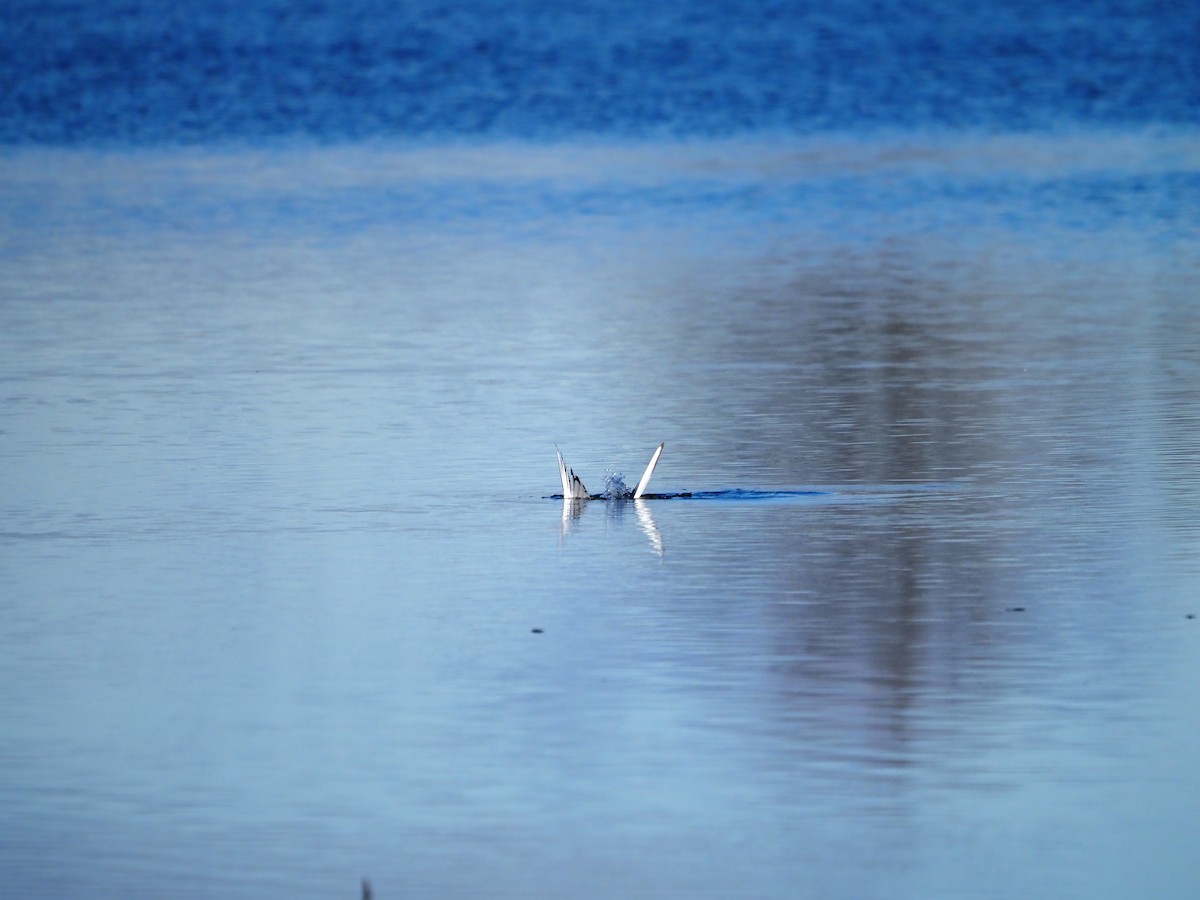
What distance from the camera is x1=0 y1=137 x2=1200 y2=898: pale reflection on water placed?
5.91m

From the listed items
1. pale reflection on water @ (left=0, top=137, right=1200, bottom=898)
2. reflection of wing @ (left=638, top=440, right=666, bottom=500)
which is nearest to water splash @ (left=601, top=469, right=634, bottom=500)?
reflection of wing @ (left=638, top=440, right=666, bottom=500)

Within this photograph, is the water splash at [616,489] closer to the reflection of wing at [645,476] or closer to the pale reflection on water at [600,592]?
the reflection of wing at [645,476]

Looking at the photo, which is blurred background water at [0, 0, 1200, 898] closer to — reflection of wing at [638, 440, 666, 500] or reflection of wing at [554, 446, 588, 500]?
reflection of wing at [554, 446, 588, 500]

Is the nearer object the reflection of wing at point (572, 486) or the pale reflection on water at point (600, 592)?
the pale reflection on water at point (600, 592)

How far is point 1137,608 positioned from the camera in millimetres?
7906

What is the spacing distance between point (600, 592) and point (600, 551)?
76 centimetres

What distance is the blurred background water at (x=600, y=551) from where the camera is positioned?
19.6 feet

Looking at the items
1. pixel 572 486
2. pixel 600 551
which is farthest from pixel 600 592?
pixel 572 486

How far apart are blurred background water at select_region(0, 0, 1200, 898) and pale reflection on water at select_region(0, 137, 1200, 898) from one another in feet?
0.07

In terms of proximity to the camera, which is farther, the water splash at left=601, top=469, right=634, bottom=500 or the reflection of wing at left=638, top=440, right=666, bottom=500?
the water splash at left=601, top=469, right=634, bottom=500

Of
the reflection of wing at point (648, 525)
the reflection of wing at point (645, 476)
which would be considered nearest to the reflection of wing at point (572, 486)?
the reflection of wing at point (645, 476)

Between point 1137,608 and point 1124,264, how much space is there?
39.0ft

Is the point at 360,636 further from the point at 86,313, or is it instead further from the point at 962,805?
the point at 86,313

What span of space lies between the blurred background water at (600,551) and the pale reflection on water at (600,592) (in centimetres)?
2
